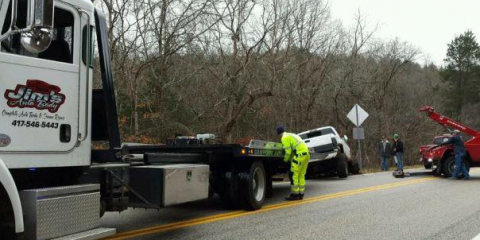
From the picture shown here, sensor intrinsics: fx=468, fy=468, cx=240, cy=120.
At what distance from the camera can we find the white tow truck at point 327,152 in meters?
15.0

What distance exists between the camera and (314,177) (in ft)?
53.8

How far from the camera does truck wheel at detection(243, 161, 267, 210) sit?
841cm

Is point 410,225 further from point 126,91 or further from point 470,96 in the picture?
point 470,96

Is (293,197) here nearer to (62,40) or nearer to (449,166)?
(62,40)

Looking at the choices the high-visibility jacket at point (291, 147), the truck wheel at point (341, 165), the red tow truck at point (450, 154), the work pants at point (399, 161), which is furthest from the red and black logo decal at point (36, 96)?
the work pants at point (399, 161)

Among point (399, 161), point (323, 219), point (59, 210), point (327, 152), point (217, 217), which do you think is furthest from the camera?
point (399, 161)

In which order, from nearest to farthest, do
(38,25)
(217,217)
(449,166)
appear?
(38,25) < (217,217) < (449,166)

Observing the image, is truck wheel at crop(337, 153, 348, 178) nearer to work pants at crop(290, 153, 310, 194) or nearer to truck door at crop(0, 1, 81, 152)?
work pants at crop(290, 153, 310, 194)

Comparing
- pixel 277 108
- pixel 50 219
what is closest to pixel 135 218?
pixel 50 219

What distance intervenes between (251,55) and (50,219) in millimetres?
21531

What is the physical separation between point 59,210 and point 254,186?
5.01 meters

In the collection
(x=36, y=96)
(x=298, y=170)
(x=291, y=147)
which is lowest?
(x=298, y=170)

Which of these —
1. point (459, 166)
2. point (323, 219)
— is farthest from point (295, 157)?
point (459, 166)

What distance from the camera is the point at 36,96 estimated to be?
175 inches
